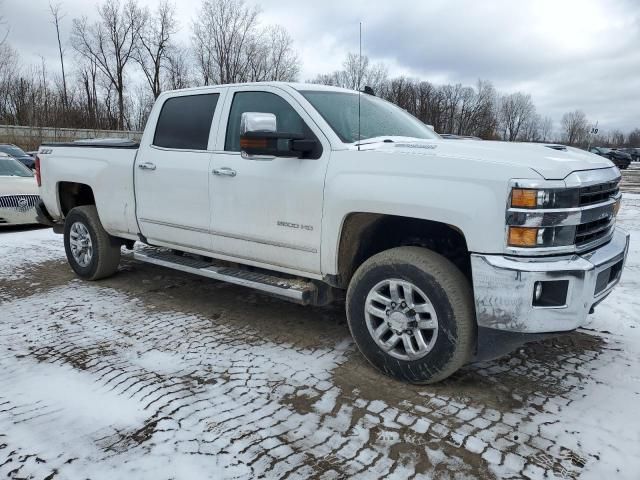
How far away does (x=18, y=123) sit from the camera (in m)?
37.2

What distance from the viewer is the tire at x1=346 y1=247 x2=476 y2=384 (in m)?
2.92

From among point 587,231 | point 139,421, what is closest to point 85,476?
point 139,421

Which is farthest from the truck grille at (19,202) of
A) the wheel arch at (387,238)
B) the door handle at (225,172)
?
the wheel arch at (387,238)

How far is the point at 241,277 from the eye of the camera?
12.9 ft

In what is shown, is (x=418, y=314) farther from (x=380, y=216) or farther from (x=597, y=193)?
(x=597, y=193)

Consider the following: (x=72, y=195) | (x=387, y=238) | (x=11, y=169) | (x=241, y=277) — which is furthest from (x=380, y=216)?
(x=11, y=169)

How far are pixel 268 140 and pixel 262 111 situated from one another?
0.78m

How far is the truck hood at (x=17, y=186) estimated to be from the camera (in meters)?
8.45

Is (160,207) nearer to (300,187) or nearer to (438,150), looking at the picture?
(300,187)

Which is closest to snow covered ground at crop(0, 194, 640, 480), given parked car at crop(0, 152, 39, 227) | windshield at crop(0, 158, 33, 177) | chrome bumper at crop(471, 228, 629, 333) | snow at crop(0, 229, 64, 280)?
chrome bumper at crop(471, 228, 629, 333)

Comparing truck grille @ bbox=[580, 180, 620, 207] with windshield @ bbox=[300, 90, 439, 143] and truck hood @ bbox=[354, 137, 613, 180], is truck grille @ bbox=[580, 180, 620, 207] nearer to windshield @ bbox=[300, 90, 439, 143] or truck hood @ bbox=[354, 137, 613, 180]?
truck hood @ bbox=[354, 137, 613, 180]

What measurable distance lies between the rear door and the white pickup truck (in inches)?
0.6

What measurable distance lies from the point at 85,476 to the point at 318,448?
3.64 ft

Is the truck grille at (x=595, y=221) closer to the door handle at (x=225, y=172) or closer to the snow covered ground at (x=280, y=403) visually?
the snow covered ground at (x=280, y=403)
